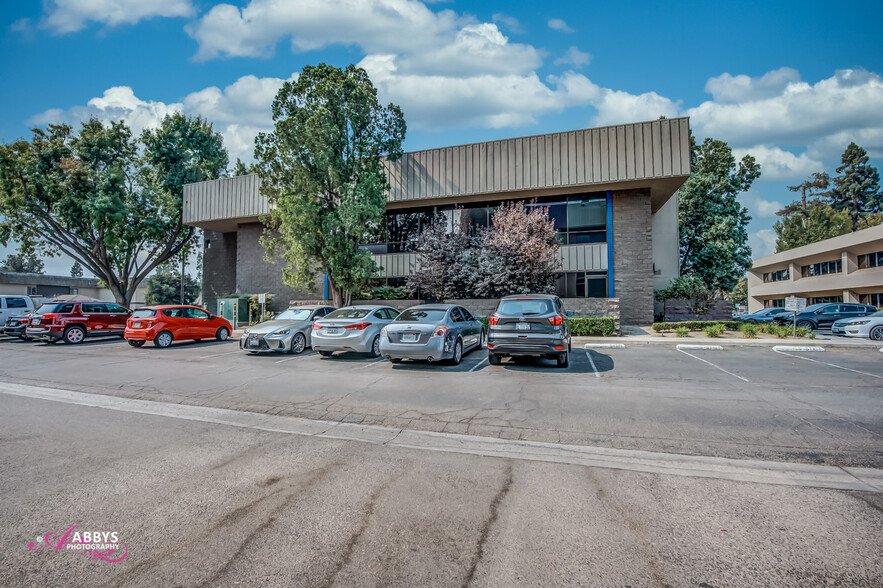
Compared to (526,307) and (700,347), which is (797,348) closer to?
(700,347)

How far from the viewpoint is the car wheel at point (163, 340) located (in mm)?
16391

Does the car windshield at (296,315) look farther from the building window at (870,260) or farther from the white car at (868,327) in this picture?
the building window at (870,260)

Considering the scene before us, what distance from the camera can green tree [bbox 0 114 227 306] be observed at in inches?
1123

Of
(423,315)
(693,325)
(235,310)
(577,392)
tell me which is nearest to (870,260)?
(693,325)

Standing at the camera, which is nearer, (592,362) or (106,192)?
(592,362)

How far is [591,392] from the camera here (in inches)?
327

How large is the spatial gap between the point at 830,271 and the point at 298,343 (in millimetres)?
49595

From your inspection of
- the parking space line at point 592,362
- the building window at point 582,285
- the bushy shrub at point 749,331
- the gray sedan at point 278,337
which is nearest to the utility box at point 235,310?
the gray sedan at point 278,337

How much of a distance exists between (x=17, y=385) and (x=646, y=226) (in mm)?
22643

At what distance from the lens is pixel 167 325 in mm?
16500

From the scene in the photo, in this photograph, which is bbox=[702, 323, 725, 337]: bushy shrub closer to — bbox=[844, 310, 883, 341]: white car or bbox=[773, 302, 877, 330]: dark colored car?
bbox=[844, 310, 883, 341]: white car

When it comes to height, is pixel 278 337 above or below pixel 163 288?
below

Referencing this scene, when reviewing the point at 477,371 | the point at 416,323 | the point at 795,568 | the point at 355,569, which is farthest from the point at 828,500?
the point at 416,323

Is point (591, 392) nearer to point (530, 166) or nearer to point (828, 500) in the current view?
point (828, 500)
